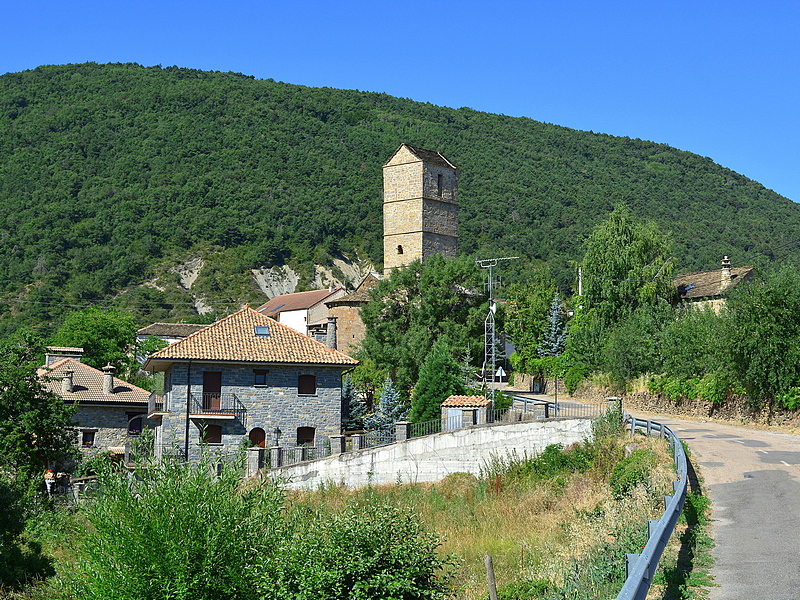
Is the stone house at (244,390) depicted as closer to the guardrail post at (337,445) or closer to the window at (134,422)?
the guardrail post at (337,445)

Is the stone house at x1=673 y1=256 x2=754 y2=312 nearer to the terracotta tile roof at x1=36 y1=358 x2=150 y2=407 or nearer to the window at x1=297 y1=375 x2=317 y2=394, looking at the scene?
the window at x1=297 y1=375 x2=317 y2=394

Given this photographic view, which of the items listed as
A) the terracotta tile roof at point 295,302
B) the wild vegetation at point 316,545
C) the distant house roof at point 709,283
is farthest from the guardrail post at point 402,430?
the terracotta tile roof at point 295,302

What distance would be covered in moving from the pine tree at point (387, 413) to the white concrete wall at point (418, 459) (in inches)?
284

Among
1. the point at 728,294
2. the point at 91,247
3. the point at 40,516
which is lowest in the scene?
the point at 40,516

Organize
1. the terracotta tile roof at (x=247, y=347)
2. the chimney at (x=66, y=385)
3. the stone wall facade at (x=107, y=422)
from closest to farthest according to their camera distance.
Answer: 1. the terracotta tile roof at (x=247, y=347)
2. the chimney at (x=66, y=385)
3. the stone wall facade at (x=107, y=422)

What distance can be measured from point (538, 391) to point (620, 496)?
120 ft

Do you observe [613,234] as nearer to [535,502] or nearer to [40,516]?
[535,502]

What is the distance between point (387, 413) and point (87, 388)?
50.6 ft

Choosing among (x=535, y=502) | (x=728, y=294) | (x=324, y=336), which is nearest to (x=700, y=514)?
(x=535, y=502)

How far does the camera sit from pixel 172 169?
428 feet

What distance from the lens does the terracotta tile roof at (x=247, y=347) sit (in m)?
34.0

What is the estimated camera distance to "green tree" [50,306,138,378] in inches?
2480

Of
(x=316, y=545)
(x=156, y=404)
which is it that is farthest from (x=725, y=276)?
(x=316, y=545)

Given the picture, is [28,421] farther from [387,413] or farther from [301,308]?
[301,308]
